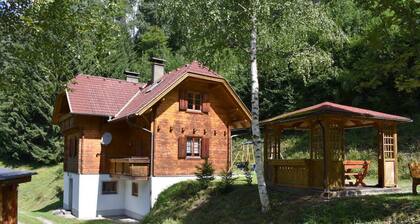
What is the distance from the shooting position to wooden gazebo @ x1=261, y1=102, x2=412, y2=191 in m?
12.9

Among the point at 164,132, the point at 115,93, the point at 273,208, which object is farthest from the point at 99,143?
the point at 273,208

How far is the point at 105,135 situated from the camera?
23.1 meters

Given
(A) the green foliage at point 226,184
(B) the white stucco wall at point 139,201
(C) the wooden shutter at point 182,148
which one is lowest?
(B) the white stucco wall at point 139,201

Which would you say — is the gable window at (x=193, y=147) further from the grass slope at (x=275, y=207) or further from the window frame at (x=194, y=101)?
the grass slope at (x=275, y=207)

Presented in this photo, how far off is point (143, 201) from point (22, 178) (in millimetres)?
12589

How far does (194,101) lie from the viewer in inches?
885

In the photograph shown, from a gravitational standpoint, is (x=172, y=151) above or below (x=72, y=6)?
below

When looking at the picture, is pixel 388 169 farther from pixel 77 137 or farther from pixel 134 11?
pixel 134 11

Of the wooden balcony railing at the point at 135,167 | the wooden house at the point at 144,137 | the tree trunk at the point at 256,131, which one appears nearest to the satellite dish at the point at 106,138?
the wooden house at the point at 144,137

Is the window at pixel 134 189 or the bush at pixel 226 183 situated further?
the window at pixel 134 189

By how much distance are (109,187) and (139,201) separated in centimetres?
270

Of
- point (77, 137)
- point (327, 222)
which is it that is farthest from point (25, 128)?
point (327, 222)

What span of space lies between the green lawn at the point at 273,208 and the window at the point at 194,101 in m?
4.61

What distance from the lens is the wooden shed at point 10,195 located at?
8336 millimetres
